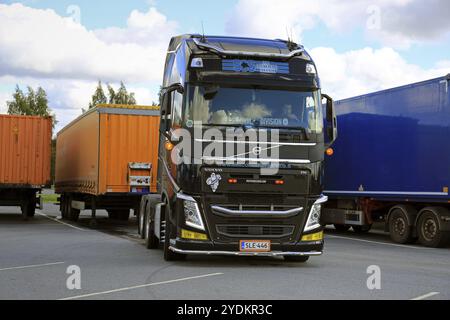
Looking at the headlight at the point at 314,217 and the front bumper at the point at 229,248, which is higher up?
the headlight at the point at 314,217

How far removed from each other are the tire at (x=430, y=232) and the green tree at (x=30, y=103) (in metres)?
52.9

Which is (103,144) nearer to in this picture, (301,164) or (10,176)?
(10,176)

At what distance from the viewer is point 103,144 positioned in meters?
20.1

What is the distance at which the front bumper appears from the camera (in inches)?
419

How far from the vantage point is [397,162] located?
54.6 feet

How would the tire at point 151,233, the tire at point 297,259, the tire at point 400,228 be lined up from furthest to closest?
the tire at point 400,228 < the tire at point 151,233 < the tire at point 297,259

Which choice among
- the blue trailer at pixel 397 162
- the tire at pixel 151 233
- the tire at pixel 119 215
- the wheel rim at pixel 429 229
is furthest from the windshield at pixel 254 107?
the tire at pixel 119 215

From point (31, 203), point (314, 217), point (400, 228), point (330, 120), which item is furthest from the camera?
point (31, 203)

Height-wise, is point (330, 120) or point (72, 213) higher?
point (330, 120)

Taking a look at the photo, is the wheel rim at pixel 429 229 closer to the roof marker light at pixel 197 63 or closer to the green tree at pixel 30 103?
the roof marker light at pixel 197 63

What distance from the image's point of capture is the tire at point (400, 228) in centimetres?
1648

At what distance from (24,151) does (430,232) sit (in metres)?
Result: 13.6

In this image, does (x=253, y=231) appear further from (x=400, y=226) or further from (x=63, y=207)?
(x=63, y=207)

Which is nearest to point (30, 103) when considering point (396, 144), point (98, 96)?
point (98, 96)
